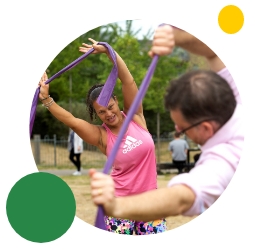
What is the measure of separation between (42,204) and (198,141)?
39.0 inches

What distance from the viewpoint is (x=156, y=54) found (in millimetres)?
2480

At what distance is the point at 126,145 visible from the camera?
3537mm

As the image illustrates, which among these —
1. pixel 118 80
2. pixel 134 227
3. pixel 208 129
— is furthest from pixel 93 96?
pixel 118 80

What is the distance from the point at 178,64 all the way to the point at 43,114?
6380mm

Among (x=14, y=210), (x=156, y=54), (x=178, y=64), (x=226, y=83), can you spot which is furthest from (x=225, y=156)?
(x=178, y=64)

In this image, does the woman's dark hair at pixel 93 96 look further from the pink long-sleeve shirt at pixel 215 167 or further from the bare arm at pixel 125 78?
the pink long-sleeve shirt at pixel 215 167

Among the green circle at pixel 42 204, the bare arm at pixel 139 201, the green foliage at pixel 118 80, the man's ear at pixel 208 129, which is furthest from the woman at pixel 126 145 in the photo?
the green foliage at pixel 118 80

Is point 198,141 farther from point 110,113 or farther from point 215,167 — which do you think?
point 110,113

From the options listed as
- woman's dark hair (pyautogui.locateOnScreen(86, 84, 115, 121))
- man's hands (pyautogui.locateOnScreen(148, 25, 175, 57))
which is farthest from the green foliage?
man's hands (pyautogui.locateOnScreen(148, 25, 175, 57))

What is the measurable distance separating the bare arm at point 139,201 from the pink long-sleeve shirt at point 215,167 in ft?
0.18

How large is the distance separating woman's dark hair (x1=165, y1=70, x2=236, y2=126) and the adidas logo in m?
1.09

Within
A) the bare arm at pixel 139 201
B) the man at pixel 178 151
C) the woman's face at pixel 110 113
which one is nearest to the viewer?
the bare arm at pixel 139 201

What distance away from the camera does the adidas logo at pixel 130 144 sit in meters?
3.52

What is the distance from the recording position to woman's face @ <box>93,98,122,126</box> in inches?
141
